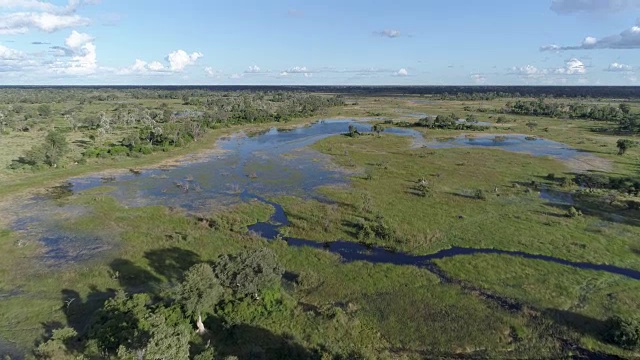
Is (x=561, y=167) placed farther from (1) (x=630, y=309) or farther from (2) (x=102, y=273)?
(2) (x=102, y=273)

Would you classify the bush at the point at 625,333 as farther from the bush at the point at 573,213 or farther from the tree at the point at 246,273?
the tree at the point at 246,273

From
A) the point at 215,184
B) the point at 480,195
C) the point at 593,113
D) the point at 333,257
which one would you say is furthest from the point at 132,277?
the point at 593,113

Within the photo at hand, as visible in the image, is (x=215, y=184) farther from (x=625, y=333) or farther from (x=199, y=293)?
(x=625, y=333)

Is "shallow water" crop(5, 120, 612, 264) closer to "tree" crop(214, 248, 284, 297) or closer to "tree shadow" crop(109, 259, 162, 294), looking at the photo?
"tree shadow" crop(109, 259, 162, 294)

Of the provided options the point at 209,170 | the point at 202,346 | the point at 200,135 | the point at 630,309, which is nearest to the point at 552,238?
the point at 630,309

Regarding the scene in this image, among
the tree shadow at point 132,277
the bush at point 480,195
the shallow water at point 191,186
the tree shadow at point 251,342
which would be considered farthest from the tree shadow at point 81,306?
the bush at point 480,195

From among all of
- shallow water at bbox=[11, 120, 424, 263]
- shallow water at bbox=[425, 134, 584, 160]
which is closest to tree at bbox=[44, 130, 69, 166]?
shallow water at bbox=[11, 120, 424, 263]
